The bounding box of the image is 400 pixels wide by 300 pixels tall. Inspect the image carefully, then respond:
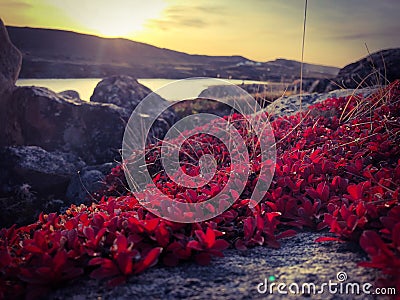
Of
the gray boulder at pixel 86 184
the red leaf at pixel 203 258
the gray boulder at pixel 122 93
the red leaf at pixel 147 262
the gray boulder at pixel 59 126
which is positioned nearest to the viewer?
the red leaf at pixel 147 262

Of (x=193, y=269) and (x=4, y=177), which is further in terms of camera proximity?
(x=4, y=177)

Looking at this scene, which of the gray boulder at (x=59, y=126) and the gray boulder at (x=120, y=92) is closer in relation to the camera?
the gray boulder at (x=59, y=126)

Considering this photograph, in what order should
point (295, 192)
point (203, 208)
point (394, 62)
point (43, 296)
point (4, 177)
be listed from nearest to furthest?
1. point (43, 296)
2. point (203, 208)
3. point (295, 192)
4. point (4, 177)
5. point (394, 62)

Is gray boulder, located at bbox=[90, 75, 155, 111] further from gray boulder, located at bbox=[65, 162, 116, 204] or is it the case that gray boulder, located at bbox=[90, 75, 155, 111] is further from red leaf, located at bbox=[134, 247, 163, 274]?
red leaf, located at bbox=[134, 247, 163, 274]

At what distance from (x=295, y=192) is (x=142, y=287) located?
157 cm

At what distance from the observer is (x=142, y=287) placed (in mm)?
1867

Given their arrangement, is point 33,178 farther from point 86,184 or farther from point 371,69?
point 371,69

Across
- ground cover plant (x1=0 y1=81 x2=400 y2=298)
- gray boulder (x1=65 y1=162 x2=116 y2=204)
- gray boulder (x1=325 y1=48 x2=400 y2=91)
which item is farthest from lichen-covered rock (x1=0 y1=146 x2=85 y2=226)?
gray boulder (x1=325 y1=48 x2=400 y2=91)

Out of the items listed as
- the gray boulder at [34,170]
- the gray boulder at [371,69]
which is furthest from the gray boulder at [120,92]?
the gray boulder at [371,69]

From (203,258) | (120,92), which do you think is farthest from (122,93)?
(203,258)

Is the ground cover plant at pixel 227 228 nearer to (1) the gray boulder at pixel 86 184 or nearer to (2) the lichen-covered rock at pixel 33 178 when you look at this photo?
(1) the gray boulder at pixel 86 184

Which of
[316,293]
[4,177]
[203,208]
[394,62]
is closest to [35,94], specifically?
[4,177]

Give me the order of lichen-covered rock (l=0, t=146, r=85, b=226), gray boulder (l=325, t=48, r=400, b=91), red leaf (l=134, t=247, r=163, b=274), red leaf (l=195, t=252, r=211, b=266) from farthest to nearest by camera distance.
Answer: gray boulder (l=325, t=48, r=400, b=91), lichen-covered rock (l=0, t=146, r=85, b=226), red leaf (l=195, t=252, r=211, b=266), red leaf (l=134, t=247, r=163, b=274)

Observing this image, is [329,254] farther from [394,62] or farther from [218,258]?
[394,62]
